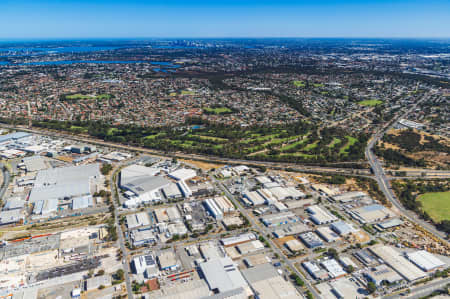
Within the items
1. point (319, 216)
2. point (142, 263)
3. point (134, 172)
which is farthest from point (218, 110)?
point (142, 263)

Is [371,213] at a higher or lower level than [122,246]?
higher

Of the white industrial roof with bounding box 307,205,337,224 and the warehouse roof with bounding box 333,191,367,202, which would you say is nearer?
the white industrial roof with bounding box 307,205,337,224

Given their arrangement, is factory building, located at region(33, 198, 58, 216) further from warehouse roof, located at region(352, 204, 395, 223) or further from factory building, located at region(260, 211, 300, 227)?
warehouse roof, located at region(352, 204, 395, 223)

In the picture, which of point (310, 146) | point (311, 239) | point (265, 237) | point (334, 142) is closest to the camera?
point (311, 239)

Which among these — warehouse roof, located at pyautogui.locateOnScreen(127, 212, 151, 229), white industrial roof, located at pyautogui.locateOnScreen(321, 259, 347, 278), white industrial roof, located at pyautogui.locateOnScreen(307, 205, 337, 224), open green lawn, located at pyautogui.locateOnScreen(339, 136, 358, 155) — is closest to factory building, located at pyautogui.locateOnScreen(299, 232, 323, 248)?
white industrial roof, located at pyautogui.locateOnScreen(321, 259, 347, 278)

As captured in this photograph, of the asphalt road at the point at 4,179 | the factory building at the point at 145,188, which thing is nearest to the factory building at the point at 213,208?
the factory building at the point at 145,188

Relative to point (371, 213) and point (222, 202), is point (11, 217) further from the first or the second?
point (371, 213)

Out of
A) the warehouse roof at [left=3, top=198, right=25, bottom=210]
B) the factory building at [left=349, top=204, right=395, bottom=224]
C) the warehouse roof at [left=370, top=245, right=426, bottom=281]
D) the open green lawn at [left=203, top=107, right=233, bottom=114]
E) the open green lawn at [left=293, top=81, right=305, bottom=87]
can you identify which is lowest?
the warehouse roof at [left=370, top=245, right=426, bottom=281]

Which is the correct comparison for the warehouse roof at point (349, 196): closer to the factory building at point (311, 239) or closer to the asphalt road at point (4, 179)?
the factory building at point (311, 239)
